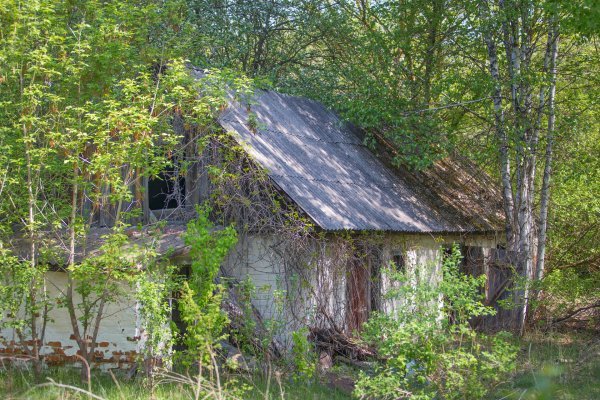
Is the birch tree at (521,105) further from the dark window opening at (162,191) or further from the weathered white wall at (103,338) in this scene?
the weathered white wall at (103,338)

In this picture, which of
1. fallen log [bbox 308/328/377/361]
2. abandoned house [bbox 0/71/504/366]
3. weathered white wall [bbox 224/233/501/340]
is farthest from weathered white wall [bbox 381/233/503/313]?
fallen log [bbox 308/328/377/361]

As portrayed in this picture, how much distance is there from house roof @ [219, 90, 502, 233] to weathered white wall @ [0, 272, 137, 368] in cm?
327

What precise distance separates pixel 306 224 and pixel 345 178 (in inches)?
116

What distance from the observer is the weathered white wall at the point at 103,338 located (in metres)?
10.6

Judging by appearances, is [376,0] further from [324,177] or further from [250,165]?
[250,165]

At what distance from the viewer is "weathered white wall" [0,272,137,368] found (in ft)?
34.8

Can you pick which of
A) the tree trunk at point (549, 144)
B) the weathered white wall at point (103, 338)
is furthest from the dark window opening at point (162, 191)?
the tree trunk at point (549, 144)

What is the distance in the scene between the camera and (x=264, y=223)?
11820 millimetres

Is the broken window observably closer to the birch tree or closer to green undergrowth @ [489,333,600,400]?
the birch tree

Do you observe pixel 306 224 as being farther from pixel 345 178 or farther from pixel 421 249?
pixel 421 249

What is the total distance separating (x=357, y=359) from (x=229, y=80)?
16.3 ft

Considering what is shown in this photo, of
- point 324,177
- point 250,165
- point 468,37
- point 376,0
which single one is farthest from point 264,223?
point 376,0

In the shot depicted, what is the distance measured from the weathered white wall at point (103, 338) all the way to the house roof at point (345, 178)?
3.27 meters

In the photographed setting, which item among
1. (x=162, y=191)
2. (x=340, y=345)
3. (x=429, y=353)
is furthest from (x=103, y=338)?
(x=429, y=353)
